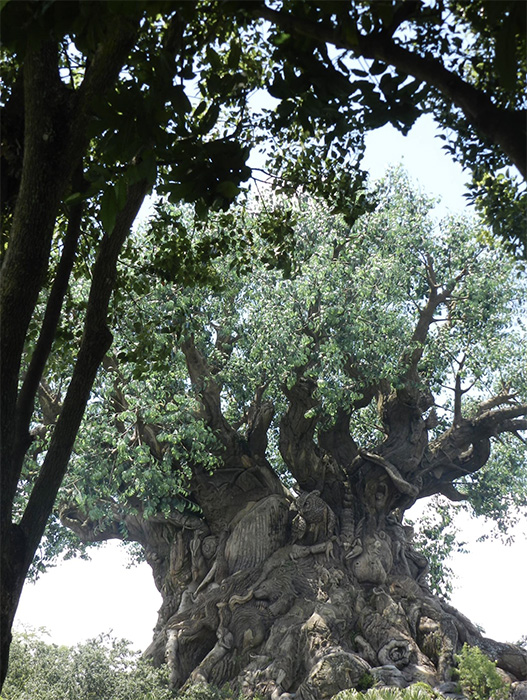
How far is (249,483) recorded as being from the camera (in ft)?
49.0

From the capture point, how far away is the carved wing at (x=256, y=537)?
46.5 feet

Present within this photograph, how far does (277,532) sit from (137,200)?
10675 mm

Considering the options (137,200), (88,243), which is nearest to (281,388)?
(88,243)

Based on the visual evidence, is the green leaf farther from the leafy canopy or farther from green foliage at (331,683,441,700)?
green foliage at (331,683,441,700)

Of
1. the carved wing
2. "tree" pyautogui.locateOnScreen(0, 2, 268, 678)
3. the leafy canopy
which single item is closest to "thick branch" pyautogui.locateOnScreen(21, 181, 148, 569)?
"tree" pyautogui.locateOnScreen(0, 2, 268, 678)

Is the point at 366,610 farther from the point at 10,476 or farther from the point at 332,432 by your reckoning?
the point at 10,476

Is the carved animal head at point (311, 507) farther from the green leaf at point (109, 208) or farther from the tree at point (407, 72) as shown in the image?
the green leaf at point (109, 208)

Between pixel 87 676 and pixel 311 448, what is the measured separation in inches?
222

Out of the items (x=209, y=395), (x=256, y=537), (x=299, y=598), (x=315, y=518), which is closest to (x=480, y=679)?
(x=299, y=598)

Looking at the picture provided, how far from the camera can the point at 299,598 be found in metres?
13.5

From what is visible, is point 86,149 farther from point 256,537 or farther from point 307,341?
point 256,537

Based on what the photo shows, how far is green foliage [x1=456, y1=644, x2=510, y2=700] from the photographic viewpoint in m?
11.8

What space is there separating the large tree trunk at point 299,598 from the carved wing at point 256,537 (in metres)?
0.02

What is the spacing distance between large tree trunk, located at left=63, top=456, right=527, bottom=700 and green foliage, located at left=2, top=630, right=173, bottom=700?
0.62 meters
